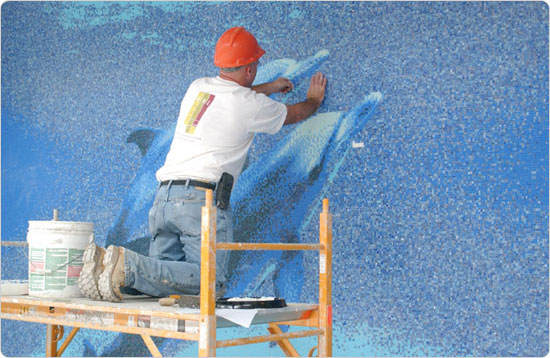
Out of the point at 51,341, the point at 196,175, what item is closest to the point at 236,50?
the point at 196,175

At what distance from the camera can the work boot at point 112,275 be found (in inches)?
111

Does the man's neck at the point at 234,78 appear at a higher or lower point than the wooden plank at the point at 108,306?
higher

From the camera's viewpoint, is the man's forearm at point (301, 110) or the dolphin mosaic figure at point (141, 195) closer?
the man's forearm at point (301, 110)

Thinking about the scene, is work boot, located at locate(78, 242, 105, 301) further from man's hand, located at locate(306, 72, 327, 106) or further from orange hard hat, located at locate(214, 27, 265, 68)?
man's hand, located at locate(306, 72, 327, 106)

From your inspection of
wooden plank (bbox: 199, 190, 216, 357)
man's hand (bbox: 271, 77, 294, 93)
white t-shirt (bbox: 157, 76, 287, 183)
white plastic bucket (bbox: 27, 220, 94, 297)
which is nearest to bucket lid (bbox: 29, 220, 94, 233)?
white plastic bucket (bbox: 27, 220, 94, 297)

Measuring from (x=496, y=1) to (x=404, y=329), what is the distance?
1342 mm

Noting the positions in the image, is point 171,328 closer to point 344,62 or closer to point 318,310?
point 318,310

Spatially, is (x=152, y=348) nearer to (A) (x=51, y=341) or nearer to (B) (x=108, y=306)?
(B) (x=108, y=306)

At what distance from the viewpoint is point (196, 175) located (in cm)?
310

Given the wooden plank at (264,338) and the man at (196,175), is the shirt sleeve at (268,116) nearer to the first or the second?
the man at (196,175)

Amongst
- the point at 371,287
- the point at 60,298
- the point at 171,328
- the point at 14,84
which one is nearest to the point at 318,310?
the point at 371,287

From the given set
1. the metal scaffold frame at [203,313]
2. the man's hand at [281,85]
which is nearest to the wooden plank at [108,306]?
the metal scaffold frame at [203,313]

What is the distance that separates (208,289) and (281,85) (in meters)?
1.34

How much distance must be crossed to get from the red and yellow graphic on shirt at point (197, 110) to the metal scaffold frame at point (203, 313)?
22.4 inches
